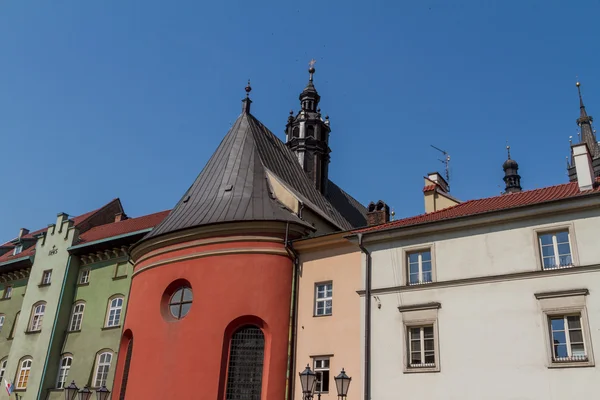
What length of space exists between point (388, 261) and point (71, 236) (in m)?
17.8

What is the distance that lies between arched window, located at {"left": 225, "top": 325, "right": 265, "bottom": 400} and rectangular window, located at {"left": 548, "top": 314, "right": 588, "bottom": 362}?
8.82 metres

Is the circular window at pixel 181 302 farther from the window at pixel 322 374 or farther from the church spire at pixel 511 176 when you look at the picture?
the church spire at pixel 511 176

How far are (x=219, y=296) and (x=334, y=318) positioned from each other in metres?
4.05

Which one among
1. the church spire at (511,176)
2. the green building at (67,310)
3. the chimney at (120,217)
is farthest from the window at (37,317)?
the church spire at (511,176)

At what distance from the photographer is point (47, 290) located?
2838cm

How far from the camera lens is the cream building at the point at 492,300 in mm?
14297

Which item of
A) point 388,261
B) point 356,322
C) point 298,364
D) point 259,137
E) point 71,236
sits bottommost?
point 298,364

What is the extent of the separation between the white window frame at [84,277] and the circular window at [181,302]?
831 centimetres

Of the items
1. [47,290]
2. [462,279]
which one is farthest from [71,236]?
[462,279]

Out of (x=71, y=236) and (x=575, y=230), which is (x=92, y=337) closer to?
(x=71, y=236)

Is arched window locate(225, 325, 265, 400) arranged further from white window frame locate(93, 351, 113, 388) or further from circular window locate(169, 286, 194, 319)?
white window frame locate(93, 351, 113, 388)

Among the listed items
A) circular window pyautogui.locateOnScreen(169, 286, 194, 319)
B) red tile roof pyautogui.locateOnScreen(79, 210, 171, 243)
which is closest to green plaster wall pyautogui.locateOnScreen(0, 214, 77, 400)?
red tile roof pyautogui.locateOnScreen(79, 210, 171, 243)

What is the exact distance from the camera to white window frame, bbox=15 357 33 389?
26656mm

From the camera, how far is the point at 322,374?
58.1ft
